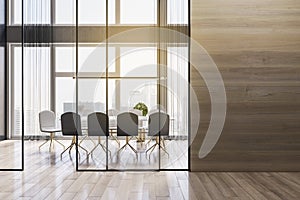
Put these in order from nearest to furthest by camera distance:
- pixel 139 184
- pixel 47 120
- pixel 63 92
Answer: pixel 139 184 → pixel 47 120 → pixel 63 92

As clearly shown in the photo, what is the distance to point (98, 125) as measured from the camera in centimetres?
599

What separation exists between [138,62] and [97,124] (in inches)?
40.6

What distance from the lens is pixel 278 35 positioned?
5.86 m

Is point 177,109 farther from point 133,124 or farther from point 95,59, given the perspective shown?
point 95,59

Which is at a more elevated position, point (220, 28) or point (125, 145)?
point (220, 28)

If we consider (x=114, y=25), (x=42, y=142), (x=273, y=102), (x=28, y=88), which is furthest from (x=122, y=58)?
(x=28, y=88)

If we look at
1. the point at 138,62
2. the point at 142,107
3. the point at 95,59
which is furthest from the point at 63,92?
the point at 142,107

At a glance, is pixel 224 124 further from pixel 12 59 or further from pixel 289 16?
pixel 12 59

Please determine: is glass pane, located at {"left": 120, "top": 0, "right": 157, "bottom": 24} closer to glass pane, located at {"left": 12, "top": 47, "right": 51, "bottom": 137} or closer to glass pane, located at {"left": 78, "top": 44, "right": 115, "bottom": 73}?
glass pane, located at {"left": 78, "top": 44, "right": 115, "bottom": 73}

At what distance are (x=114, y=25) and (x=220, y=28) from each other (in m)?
1.45

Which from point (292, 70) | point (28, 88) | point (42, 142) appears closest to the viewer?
point (292, 70)

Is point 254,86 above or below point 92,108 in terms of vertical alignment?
above

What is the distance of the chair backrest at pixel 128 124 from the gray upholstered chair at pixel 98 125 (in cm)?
20

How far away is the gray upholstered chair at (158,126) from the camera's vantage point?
5863mm
